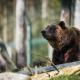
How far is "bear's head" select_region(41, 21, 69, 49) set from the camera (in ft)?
23.7

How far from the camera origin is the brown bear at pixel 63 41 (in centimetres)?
717

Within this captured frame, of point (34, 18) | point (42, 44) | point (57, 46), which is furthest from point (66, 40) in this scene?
point (34, 18)

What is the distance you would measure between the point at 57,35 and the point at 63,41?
0.45 feet

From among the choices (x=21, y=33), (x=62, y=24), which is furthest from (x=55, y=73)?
(x=21, y=33)

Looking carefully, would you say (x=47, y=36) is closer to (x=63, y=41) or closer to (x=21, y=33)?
(x=63, y=41)

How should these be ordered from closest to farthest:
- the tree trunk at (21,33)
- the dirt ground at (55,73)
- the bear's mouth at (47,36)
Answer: the dirt ground at (55,73) < the bear's mouth at (47,36) < the tree trunk at (21,33)

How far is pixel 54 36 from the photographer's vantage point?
7.28m

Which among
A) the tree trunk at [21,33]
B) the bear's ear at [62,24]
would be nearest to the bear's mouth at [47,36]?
the bear's ear at [62,24]

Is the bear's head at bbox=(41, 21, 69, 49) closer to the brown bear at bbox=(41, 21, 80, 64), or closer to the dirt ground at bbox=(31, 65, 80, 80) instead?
the brown bear at bbox=(41, 21, 80, 64)

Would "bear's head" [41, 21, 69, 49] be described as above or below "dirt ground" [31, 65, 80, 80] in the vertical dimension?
above

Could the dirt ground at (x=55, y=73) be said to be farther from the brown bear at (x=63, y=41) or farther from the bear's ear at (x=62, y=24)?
the bear's ear at (x=62, y=24)

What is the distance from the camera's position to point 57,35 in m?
7.26

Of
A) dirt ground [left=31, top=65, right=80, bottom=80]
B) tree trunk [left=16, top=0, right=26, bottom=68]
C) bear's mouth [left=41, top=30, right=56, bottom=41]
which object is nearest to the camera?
dirt ground [left=31, top=65, right=80, bottom=80]

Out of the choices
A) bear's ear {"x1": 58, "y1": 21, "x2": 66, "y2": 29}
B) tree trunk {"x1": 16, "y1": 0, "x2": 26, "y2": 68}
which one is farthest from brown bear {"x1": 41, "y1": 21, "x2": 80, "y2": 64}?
tree trunk {"x1": 16, "y1": 0, "x2": 26, "y2": 68}
